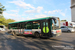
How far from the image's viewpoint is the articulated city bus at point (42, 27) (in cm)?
896

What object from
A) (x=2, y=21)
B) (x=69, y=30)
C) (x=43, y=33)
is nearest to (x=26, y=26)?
(x=43, y=33)

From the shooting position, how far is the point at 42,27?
966 cm

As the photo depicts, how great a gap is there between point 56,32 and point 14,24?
8.22 m

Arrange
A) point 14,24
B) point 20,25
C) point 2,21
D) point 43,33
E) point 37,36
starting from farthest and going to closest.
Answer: point 2,21 < point 14,24 < point 20,25 < point 37,36 < point 43,33

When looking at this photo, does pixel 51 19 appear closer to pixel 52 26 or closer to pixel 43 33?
pixel 52 26

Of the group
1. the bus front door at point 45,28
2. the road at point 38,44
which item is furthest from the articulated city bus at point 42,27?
the road at point 38,44

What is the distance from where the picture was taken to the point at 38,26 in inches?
396

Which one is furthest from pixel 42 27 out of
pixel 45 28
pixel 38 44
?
pixel 38 44

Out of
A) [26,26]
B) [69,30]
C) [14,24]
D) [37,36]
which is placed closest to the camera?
[37,36]

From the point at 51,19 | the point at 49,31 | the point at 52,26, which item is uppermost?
the point at 51,19

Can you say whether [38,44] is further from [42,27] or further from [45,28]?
[42,27]

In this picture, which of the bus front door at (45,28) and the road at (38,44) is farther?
the bus front door at (45,28)

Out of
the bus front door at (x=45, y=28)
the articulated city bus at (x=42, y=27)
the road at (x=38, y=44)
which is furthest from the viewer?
the bus front door at (x=45, y=28)

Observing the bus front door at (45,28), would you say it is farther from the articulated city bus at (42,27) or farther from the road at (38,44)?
the road at (38,44)
